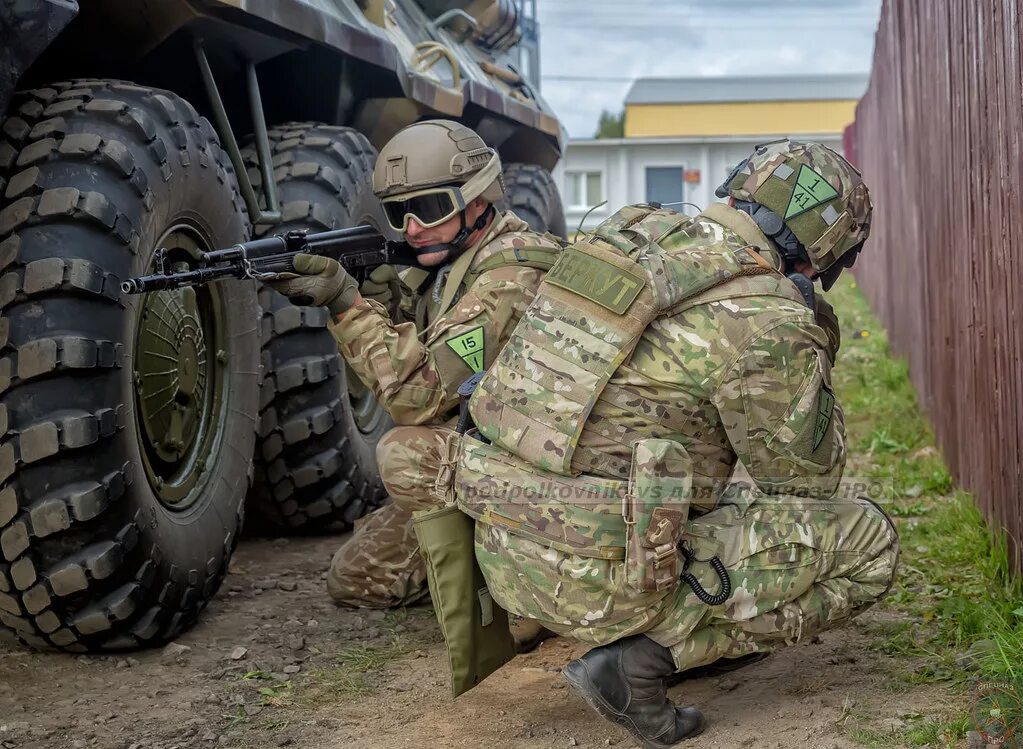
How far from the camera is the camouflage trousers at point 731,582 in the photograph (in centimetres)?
277

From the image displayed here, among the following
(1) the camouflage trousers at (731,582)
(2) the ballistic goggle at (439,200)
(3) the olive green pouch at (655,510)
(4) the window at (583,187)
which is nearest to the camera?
(3) the olive green pouch at (655,510)

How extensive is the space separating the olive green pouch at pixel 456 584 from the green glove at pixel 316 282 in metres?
0.72

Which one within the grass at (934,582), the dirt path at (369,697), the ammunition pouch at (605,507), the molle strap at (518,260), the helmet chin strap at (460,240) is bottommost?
the dirt path at (369,697)

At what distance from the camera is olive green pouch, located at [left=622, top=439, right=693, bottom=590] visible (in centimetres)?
266

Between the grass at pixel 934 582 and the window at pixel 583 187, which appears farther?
the window at pixel 583 187

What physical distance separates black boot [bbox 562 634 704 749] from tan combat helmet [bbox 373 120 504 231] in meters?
1.34

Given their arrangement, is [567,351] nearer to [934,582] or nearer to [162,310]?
[162,310]

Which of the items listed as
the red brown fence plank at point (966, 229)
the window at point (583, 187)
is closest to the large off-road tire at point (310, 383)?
the red brown fence plank at point (966, 229)

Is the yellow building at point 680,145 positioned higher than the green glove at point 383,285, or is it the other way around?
the yellow building at point 680,145

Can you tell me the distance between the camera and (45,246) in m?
2.99

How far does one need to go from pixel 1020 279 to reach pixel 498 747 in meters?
1.79

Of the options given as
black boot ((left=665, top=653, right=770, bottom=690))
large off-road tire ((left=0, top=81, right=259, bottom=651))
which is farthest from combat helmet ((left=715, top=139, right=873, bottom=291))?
large off-road tire ((left=0, top=81, right=259, bottom=651))

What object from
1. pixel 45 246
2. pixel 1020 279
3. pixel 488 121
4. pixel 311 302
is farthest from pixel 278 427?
pixel 488 121

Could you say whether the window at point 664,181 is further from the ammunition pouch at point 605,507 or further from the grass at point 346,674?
the ammunition pouch at point 605,507
